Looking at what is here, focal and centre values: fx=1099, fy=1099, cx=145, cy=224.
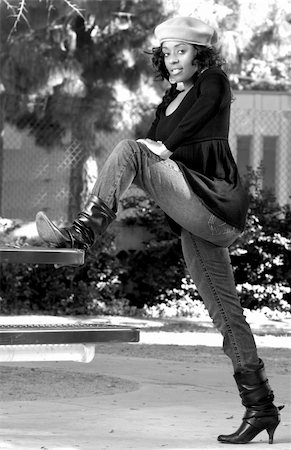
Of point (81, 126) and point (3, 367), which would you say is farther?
point (81, 126)

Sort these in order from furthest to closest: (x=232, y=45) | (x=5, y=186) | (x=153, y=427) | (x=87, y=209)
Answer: (x=5, y=186) → (x=232, y=45) → (x=153, y=427) → (x=87, y=209)

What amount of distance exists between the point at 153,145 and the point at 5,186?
34.2 ft

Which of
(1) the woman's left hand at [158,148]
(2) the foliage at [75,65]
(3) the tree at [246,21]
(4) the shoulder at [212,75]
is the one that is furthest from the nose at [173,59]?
(2) the foliage at [75,65]

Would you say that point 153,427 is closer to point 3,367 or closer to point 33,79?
point 3,367

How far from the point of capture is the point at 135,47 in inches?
559

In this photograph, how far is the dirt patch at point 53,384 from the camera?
267 inches

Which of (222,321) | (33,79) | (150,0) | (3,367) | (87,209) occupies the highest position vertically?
(150,0)

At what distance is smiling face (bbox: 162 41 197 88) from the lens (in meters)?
5.07

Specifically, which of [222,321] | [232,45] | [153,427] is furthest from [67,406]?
[232,45]

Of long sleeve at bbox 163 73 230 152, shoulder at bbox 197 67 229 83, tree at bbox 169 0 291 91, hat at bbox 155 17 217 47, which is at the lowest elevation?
long sleeve at bbox 163 73 230 152

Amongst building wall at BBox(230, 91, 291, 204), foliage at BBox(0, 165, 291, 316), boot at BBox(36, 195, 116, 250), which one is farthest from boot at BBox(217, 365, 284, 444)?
building wall at BBox(230, 91, 291, 204)

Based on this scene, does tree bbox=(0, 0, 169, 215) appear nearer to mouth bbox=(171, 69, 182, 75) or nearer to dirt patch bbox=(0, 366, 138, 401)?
dirt patch bbox=(0, 366, 138, 401)

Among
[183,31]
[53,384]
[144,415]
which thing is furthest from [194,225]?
[53,384]

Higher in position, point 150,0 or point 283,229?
point 150,0
